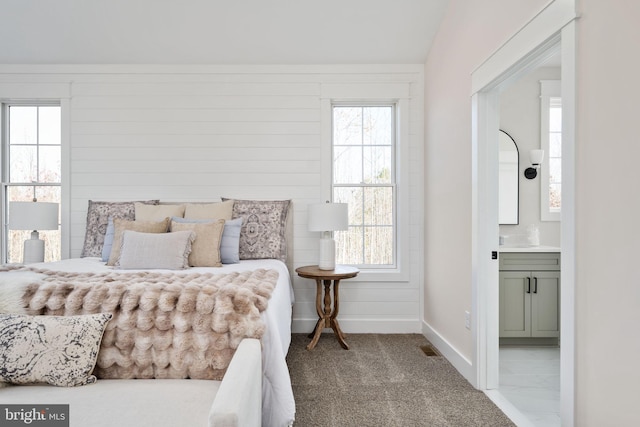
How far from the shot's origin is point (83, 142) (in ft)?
12.2

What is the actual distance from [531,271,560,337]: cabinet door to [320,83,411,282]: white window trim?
110 cm

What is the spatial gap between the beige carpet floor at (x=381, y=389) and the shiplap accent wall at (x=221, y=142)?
62 centimetres

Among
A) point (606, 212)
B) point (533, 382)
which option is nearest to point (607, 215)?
point (606, 212)

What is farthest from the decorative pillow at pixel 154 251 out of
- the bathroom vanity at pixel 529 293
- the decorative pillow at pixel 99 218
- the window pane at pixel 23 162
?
the bathroom vanity at pixel 529 293

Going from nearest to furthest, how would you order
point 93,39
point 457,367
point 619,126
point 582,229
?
point 619,126
point 582,229
point 457,367
point 93,39

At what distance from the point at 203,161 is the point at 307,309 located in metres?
1.77

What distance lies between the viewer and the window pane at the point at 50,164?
383 centimetres

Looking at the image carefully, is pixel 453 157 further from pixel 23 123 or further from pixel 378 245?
pixel 23 123

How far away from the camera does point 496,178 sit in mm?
2506

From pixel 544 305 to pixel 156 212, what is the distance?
3472mm

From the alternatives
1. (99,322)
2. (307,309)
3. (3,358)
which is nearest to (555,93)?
(307,309)

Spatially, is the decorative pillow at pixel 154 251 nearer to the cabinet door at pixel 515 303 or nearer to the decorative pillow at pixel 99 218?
the decorative pillow at pixel 99 218

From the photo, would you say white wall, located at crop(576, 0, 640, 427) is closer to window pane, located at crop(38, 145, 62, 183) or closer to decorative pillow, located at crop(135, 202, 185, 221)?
decorative pillow, located at crop(135, 202, 185, 221)

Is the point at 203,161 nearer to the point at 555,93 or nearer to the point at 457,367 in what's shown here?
the point at 457,367
